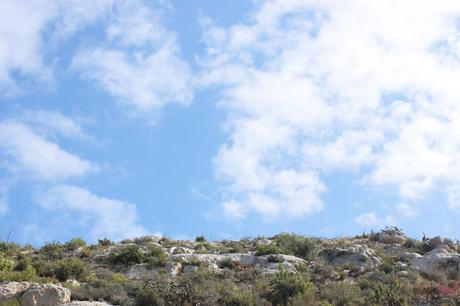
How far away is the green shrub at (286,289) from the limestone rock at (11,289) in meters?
8.41

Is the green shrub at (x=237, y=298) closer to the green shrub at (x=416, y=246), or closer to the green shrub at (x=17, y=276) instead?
the green shrub at (x=17, y=276)

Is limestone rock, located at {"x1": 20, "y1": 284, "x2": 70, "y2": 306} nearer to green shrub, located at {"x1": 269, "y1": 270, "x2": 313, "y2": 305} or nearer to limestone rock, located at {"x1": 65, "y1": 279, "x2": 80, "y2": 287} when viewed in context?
limestone rock, located at {"x1": 65, "y1": 279, "x2": 80, "y2": 287}

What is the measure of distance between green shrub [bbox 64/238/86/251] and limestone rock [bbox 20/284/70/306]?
38.8ft

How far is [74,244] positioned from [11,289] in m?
12.2

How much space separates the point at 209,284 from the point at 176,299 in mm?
2272

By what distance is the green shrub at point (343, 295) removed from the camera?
63.8 ft

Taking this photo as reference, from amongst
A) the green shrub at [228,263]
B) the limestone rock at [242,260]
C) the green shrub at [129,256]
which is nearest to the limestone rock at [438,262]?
the limestone rock at [242,260]

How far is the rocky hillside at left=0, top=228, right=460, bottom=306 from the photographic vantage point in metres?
19.2

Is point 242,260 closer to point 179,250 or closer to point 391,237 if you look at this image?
point 179,250

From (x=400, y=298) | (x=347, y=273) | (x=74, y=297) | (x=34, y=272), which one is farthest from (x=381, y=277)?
(x=34, y=272)

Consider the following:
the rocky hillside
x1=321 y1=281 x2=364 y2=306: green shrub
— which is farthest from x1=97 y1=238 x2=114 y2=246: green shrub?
x1=321 y1=281 x2=364 y2=306: green shrub

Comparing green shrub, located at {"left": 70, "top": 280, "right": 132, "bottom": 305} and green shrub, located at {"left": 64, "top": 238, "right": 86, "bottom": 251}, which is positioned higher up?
green shrub, located at {"left": 64, "top": 238, "right": 86, "bottom": 251}

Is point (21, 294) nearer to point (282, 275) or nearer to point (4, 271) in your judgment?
point (4, 271)

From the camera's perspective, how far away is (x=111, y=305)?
61.1 ft
